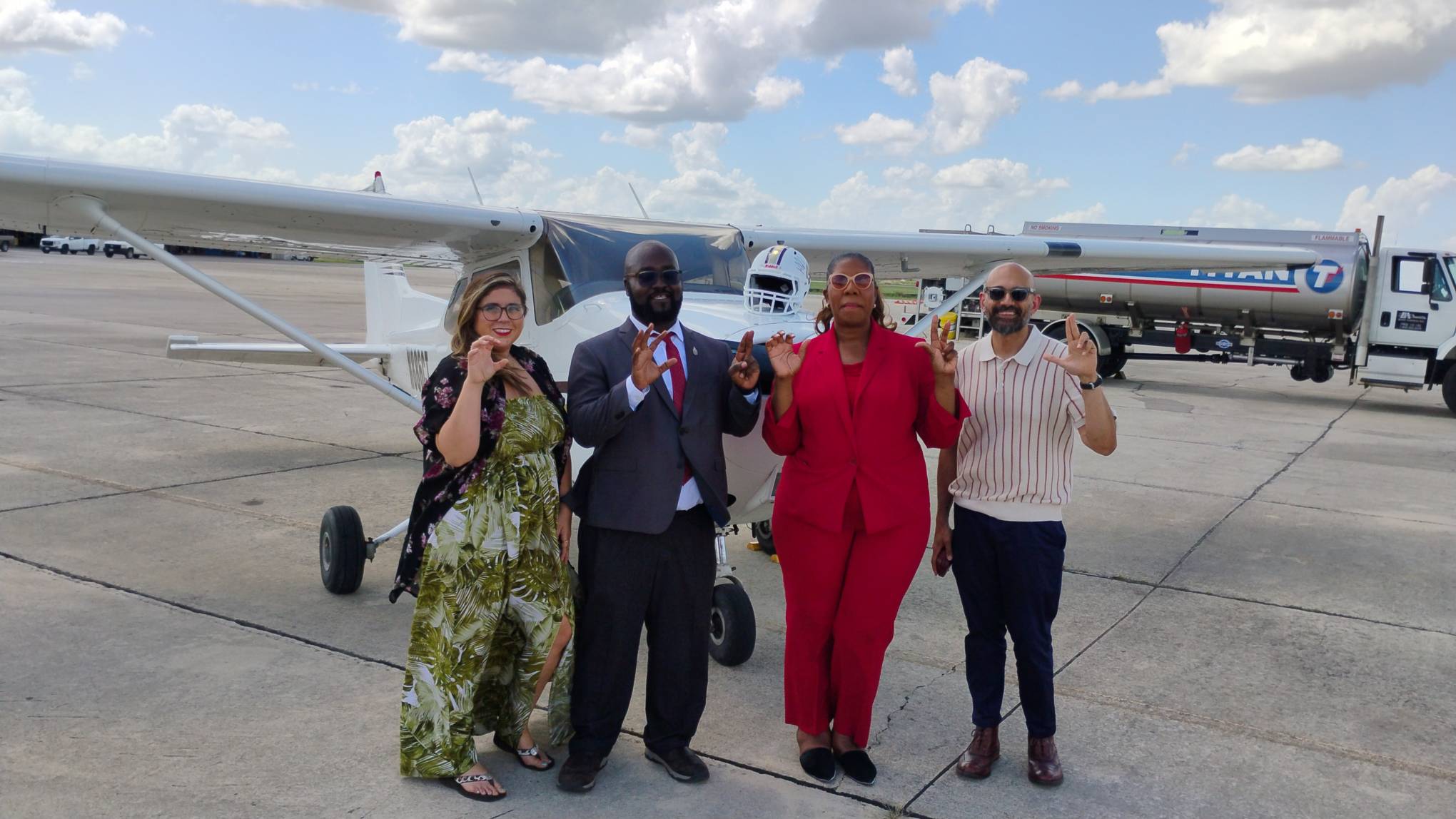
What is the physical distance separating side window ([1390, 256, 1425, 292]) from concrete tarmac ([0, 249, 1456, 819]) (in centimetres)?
681

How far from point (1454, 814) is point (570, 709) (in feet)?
9.67

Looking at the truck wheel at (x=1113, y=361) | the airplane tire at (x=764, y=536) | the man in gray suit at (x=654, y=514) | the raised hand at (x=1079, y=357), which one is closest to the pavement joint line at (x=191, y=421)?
the airplane tire at (x=764, y=536)

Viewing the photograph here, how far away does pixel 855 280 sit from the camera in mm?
3465

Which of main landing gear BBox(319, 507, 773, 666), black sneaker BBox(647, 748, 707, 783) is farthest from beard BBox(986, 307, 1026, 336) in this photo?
black sneaker BBox(647, 748, 707, 783)

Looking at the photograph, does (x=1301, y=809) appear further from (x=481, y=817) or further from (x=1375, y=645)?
(x=481, y=817)

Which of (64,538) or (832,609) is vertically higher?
(832,609)

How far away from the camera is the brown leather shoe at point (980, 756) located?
376cm

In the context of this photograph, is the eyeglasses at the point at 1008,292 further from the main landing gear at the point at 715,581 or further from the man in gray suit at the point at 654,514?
the main landing gear at the point at 715,581

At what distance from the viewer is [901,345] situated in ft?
11.7

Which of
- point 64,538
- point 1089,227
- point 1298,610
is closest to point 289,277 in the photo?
point 1089,227

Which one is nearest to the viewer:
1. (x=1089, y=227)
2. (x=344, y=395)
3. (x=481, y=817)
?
(x=481, y=817)

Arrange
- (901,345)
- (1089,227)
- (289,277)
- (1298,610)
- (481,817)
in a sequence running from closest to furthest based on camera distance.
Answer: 1. (481,817)
2. (901,345)
3. (1298,610)
4. (1089,227)
5. (289,277)

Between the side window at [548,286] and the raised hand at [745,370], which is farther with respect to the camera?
the side window at [548,286]

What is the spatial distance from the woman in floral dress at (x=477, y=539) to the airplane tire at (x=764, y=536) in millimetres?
2572
